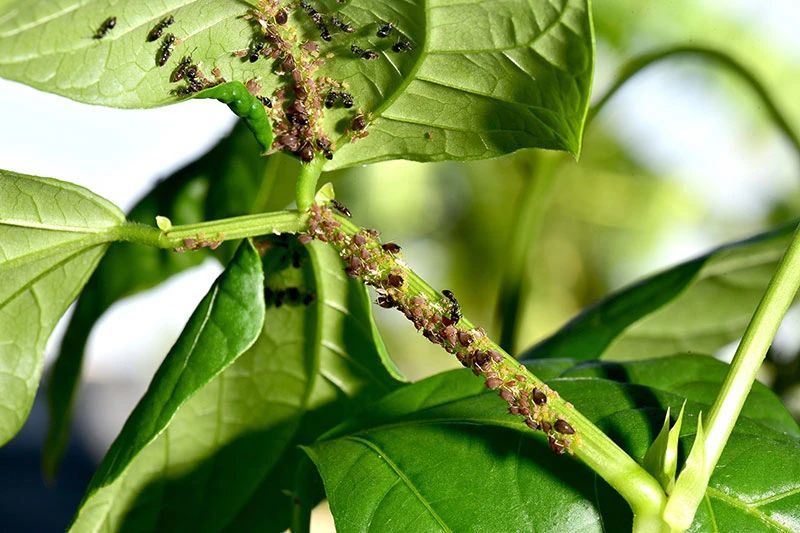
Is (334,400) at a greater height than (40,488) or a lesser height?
greater

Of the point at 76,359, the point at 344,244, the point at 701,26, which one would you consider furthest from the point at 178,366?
the point at 701,26

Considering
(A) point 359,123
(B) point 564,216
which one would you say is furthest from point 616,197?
(A) point 359,123

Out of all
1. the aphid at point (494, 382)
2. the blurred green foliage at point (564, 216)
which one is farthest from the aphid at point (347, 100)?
the blurred green foliage at point (564, 216)

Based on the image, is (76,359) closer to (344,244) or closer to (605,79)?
(344,244)

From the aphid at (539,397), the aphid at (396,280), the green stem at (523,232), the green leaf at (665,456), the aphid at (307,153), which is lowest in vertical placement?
the green stem at (523,232)

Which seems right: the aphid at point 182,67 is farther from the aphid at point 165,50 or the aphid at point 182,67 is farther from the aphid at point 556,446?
the aphid at point 556,446

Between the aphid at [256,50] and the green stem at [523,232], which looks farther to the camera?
the green stem at [523,232]

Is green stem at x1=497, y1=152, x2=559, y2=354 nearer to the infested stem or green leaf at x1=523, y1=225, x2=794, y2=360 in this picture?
green leaf at x1=523, y1=225, x2=794, y2=360

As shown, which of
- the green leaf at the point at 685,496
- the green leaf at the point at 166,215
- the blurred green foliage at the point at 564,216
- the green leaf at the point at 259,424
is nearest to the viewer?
the green leaf at the point at 685,496

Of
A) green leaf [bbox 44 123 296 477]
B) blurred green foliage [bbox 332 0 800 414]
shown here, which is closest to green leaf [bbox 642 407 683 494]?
green leaf [bbox 44 123 296 477]
